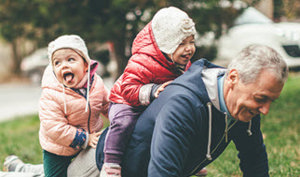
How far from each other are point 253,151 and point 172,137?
758 mm

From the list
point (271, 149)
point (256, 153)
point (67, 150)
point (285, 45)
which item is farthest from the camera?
point (285, 45)

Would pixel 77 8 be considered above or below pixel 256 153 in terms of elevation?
above

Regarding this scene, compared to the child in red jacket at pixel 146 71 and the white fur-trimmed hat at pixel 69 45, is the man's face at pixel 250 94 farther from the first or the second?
the white fur-trimmed hat at pixel 69 45

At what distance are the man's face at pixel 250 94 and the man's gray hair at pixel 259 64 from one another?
2 cm

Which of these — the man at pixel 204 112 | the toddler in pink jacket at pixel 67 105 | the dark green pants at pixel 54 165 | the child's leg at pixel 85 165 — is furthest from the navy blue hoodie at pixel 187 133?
the dark green pants at pixel 54 165

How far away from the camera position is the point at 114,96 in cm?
258

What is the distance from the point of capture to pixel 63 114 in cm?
276

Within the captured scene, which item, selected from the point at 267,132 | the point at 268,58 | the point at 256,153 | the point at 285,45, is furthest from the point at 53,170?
the point at 285,45

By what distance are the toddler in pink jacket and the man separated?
64 centimetres

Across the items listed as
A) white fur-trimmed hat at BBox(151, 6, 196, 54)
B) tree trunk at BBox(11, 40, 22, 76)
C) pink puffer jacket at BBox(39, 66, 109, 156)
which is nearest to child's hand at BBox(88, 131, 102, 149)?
pink puffer jacket at BBox(39, 66, 109, 156)

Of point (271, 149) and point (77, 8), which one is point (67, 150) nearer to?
point (271, 149)

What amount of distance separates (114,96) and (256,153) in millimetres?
1034

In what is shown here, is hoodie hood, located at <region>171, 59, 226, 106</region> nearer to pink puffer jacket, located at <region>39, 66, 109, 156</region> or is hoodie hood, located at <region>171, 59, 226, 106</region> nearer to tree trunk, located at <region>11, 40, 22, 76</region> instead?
pink puffer jacket, located at <region>39, 66, 109, 156</region>

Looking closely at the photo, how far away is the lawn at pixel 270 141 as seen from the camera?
11.5 ft
